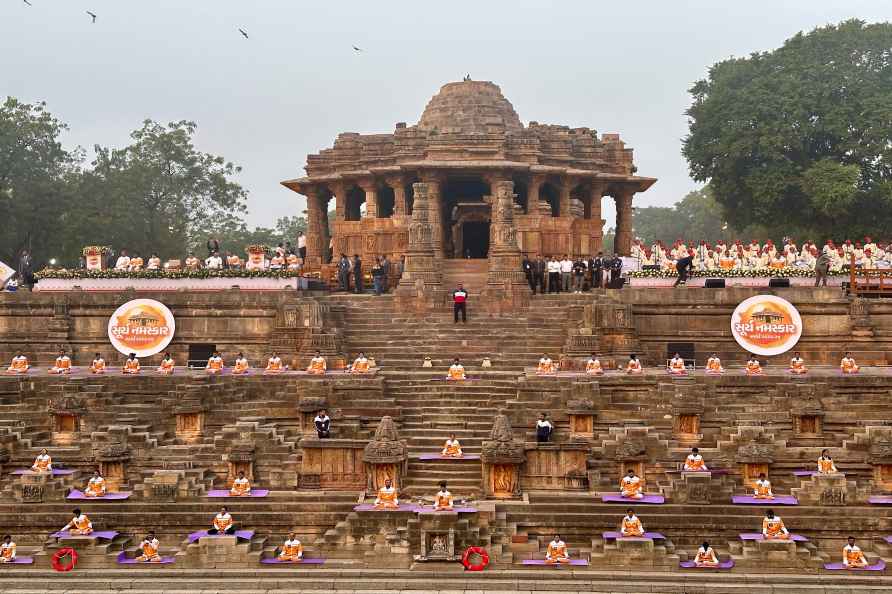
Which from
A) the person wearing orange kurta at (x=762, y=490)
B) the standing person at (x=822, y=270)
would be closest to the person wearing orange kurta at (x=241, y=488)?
the person wearing orange kurta at (x=762, y=490)

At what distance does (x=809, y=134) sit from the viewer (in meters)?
40.7

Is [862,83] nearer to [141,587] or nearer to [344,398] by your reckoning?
[344,398]

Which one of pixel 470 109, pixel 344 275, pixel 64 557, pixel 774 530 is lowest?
pixel 64 557

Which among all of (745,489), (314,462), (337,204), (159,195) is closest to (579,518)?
(745,489)

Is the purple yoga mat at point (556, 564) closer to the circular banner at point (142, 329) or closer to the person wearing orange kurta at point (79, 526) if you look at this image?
the person wearing orange kurta at point (79, 526)

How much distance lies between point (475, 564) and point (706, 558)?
4.24 metres

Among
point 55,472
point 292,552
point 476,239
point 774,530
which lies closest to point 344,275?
point 476,239

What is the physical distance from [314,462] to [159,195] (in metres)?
38.7

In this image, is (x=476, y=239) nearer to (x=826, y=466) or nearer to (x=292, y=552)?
(x=826, y=466)

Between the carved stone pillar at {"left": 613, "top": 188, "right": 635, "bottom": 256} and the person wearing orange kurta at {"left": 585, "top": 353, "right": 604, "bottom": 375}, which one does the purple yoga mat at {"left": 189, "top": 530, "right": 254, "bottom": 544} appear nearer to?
the person wearing orange kurta at {"left": 585, "top": 353, "right": 604, "bottom": 375}

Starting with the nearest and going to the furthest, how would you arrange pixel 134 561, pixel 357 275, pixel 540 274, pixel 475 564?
pixel 475 564 → pixel 134 561 → pixel 540 274 → pixel 357 275

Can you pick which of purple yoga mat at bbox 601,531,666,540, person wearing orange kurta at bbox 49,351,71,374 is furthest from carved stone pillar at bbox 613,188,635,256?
person wearing orange kurta at bbox 49,351,71,374

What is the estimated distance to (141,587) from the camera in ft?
56.3

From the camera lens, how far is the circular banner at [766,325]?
86.9ft
